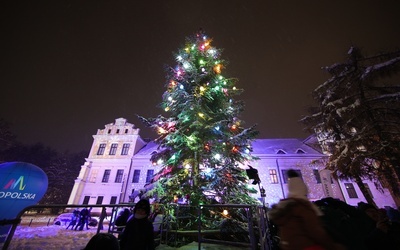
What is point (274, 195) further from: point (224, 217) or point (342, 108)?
point (224, 217)

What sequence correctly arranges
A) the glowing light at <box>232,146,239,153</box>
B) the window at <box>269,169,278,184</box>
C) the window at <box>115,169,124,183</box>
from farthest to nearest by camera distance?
1. the window at <box>115,169,124,183</box>
2. the window at <box>269,169,278,184</box>
3. the glowing light at <box>232,146,239,153</box>

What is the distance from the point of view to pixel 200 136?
9.88 meters

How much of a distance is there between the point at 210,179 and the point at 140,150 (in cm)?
2284

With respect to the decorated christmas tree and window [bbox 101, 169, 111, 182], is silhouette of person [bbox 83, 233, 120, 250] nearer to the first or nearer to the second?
the decorated christmas tree

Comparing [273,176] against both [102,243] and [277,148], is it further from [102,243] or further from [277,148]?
[102,243]

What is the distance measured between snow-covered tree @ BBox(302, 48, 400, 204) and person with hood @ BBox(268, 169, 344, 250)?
1214 cm

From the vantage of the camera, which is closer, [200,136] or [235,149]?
[200,136]

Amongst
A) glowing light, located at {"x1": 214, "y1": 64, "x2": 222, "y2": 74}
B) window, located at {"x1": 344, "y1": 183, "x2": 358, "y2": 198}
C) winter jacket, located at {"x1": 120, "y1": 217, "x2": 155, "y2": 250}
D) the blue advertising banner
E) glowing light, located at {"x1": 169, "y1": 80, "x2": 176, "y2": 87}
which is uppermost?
glowing light, located at {"x1": 214, "y1": 64, "x2": 222, "y2": 74}

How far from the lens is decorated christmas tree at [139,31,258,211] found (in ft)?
28.9

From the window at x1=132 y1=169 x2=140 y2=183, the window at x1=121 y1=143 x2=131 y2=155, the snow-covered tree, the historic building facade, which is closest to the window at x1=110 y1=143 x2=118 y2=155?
the historic building facade

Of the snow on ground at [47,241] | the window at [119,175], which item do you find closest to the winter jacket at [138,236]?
the snow on ground at [47,241]

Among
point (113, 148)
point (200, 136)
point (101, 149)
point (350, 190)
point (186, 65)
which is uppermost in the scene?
point (113, 148)

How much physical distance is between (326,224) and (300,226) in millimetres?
1601

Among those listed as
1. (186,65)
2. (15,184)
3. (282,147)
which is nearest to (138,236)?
(186,65)
